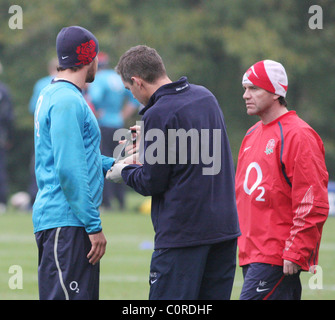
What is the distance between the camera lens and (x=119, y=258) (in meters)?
9.79


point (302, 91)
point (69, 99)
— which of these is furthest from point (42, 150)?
point (302, 91)

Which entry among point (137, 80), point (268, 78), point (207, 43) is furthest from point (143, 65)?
point (207, 43)

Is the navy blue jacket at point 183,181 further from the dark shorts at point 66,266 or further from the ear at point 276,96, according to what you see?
the ear at point 276,96

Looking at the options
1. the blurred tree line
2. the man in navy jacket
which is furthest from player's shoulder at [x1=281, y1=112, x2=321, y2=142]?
the blurred tree line

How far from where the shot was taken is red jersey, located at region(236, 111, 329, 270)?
16.3 ft

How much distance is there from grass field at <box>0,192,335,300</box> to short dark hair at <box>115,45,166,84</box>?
10.6ft

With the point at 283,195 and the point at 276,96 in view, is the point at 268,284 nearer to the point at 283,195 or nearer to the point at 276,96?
the point at 283,195

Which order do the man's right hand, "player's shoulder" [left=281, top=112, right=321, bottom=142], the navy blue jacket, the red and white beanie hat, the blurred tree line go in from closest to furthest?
the navy blue jacket, the man's right hand, "player's shoulder" [left=281, top=112, right=321, bottom=142], the red and white beanie hat, the blurred tree line

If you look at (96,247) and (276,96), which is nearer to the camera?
(96,247)

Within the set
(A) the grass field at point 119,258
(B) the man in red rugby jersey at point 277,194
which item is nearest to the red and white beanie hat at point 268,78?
(B) the man in red rugby jersey at point 277,194

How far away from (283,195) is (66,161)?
4.81ft

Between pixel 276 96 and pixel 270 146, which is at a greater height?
pixel 276 96

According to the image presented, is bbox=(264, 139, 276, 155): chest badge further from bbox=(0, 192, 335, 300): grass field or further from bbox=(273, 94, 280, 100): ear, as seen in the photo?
bbox=(0, 192, 335, 300): grass field
